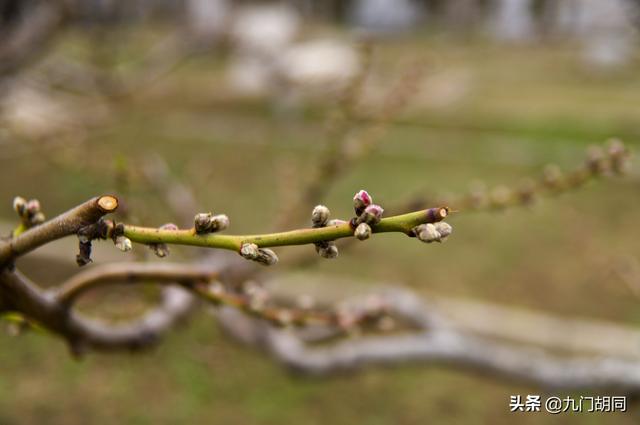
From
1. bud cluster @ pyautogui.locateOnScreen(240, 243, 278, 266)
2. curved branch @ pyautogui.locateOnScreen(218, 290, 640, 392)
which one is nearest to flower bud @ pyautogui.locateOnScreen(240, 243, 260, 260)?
bud cluster @ pyautogui.locateOnScreen(240, 243, 278, 266)

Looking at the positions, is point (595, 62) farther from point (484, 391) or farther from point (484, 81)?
point (484, 391)

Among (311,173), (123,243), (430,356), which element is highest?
(311,173)

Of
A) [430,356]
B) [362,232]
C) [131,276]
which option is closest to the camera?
[362,232]

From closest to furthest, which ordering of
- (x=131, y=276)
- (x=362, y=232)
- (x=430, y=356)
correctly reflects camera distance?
(x=362, y=232)
(x=131, y=276)
(x=430, y=356)

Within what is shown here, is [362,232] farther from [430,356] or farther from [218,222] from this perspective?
[430,356]

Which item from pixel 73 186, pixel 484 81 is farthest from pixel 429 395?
pixel 484 81

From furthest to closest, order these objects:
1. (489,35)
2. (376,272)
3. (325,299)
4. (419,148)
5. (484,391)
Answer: (489,35)
(419,148)
(376,272)
(325,299)
(484,391)

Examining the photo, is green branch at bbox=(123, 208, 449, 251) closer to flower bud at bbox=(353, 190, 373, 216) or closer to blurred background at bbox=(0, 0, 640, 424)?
flower bud at bbox=(353, 190, 373, 216)

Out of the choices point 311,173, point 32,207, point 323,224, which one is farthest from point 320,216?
point 311,173
